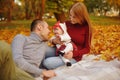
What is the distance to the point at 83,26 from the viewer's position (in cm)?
365

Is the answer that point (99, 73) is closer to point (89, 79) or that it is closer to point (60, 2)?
point (89, 79)

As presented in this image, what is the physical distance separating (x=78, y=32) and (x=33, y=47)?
1.85ft

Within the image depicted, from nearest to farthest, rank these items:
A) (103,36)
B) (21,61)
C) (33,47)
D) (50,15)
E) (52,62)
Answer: (21,61) → (33,47) → (52,62) → (103,36) → (50,15)

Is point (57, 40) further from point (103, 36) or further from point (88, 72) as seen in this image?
point (103, 36)

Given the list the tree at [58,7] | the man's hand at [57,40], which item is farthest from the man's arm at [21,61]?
the tree at [58,7]

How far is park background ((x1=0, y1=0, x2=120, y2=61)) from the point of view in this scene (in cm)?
680

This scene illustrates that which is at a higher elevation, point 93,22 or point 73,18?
point 73,18

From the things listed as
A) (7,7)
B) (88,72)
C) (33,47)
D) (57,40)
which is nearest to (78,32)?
(57,40)

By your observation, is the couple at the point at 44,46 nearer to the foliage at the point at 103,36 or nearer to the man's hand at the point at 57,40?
the man's hand at the point at 57,40

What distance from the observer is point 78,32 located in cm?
363

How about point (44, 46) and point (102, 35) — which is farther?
point (102, 35)

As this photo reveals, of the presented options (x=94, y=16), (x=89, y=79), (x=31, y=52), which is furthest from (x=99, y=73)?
(x=94, y=16)

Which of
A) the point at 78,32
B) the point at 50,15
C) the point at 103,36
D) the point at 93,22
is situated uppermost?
the point at 78,32

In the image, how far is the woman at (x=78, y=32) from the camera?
11.6ft
